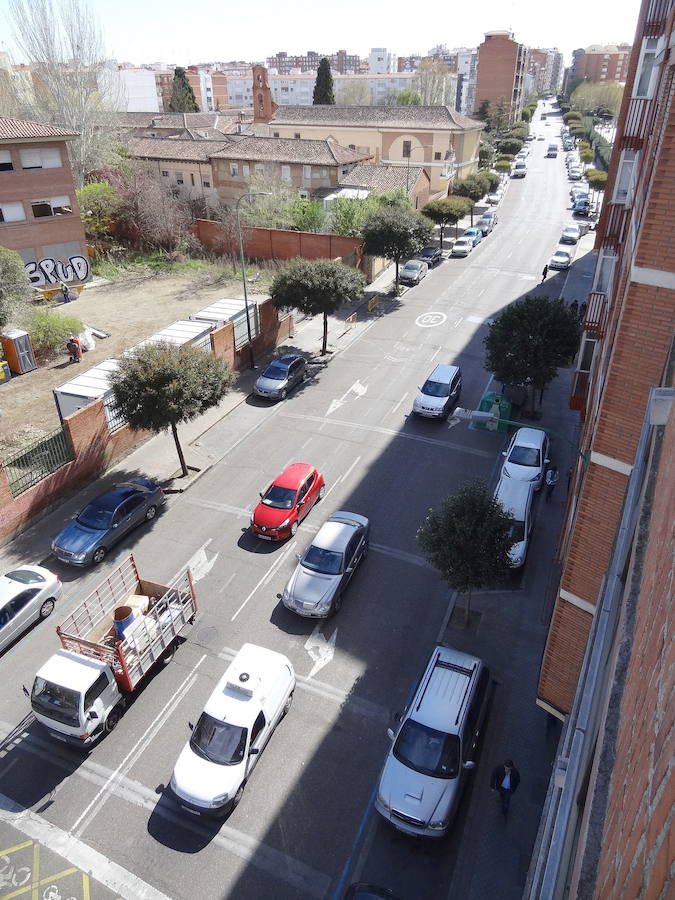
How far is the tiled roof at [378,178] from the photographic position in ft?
166

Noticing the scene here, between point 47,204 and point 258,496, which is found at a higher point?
point 47,204

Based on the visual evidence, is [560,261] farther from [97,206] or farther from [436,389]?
[97,206]

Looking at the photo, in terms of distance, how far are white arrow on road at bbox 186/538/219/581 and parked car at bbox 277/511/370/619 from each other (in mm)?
2538

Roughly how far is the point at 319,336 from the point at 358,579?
19497 millimetres

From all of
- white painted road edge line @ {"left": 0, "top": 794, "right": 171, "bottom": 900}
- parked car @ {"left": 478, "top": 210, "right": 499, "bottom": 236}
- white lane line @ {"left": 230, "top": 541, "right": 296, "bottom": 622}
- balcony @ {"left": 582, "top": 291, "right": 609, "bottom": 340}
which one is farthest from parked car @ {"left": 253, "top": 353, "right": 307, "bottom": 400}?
parked car @ {"left": 478, "top": 210, "right": 499, "bottom": 236}

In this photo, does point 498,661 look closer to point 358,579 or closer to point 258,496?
point 358,579

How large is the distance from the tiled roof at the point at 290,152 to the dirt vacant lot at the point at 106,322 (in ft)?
53.0

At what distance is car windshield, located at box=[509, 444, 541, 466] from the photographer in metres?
20.6

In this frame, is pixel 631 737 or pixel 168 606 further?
pixel 168 606

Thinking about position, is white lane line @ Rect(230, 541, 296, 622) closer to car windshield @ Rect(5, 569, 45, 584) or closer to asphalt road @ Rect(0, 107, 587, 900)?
asphalt road @ Rect(0, 107, 587, 900)

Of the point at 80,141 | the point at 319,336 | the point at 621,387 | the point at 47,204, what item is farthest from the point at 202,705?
the point at 80,141

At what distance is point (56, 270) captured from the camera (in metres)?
39.8

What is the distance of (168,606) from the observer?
582 inches

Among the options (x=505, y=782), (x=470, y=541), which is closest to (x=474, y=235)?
(x=470, y=541)
